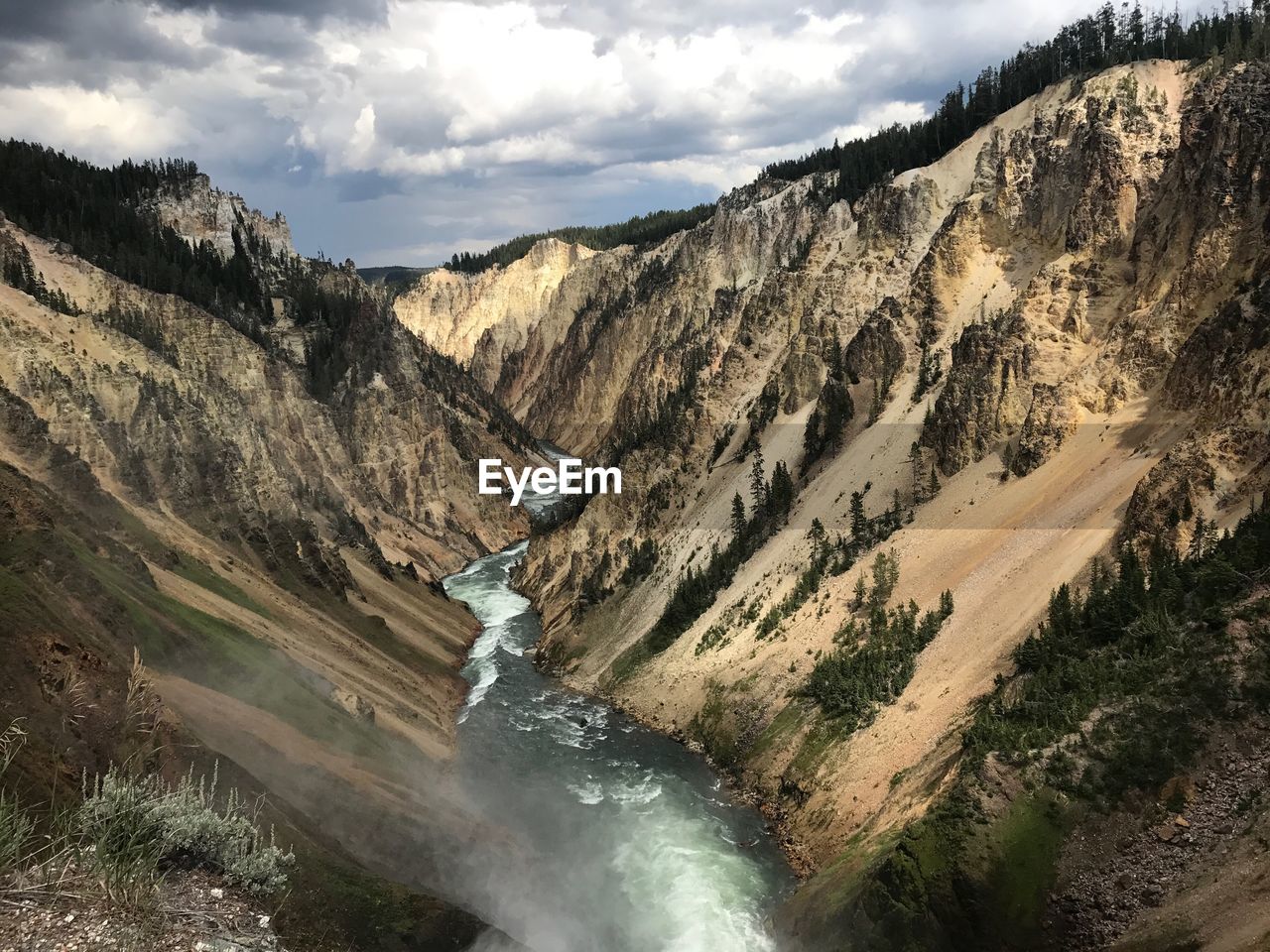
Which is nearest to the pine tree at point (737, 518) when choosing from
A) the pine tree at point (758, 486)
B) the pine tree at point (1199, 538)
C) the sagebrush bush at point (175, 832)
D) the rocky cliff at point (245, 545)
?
the pine tree at point (758, 486)

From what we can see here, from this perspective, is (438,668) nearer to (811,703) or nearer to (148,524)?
(148,524)

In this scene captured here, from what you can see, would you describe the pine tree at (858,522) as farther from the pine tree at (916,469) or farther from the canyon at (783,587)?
the pine tree at (916,469)

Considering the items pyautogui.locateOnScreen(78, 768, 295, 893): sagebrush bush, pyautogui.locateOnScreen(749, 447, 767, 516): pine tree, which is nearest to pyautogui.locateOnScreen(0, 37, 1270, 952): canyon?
pyautogui.locateOnScreen(749, 447, 767, 516): pine tree

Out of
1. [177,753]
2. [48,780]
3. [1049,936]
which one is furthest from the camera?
[177,753]

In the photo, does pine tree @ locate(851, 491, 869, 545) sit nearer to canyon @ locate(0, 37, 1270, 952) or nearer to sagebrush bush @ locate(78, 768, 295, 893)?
canyon @ locate(0, 37, 1270, 952)

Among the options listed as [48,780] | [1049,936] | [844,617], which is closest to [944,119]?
[844,617]

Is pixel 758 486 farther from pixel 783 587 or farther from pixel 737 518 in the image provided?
pixel 783 587

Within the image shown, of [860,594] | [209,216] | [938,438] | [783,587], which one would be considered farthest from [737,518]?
[209,216]
